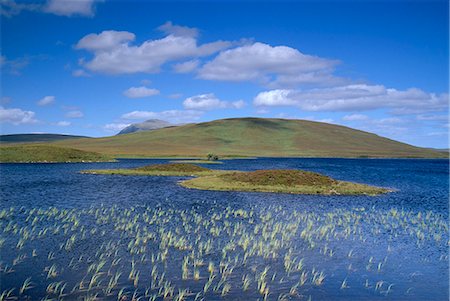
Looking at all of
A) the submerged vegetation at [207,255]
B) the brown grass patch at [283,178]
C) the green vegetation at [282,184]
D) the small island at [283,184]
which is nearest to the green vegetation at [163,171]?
the small island at [283,184]

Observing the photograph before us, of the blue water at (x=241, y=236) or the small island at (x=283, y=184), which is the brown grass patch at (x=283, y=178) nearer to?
the small island at (x=283, y=184)

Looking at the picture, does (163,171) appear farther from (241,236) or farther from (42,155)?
(241,236)

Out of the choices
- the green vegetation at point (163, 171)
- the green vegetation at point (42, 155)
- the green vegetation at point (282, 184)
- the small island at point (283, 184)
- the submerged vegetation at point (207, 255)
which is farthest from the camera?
the green vegetation at point (42, 155)

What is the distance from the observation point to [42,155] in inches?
4865

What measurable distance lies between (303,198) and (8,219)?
3703 cm

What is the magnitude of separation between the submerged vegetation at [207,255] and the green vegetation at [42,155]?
8979cm

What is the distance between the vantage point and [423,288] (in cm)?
2189

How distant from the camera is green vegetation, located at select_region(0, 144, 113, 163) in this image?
118 m

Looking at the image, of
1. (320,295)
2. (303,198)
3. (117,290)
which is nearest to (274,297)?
(320,295)

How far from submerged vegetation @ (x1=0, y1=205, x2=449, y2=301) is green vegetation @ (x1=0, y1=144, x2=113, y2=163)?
295 ft

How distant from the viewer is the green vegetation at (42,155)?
11775 cm

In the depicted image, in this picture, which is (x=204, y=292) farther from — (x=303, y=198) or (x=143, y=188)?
(x=143, y=188)

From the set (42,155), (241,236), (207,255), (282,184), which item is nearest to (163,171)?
(282,184)

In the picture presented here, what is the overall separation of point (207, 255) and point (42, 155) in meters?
113
